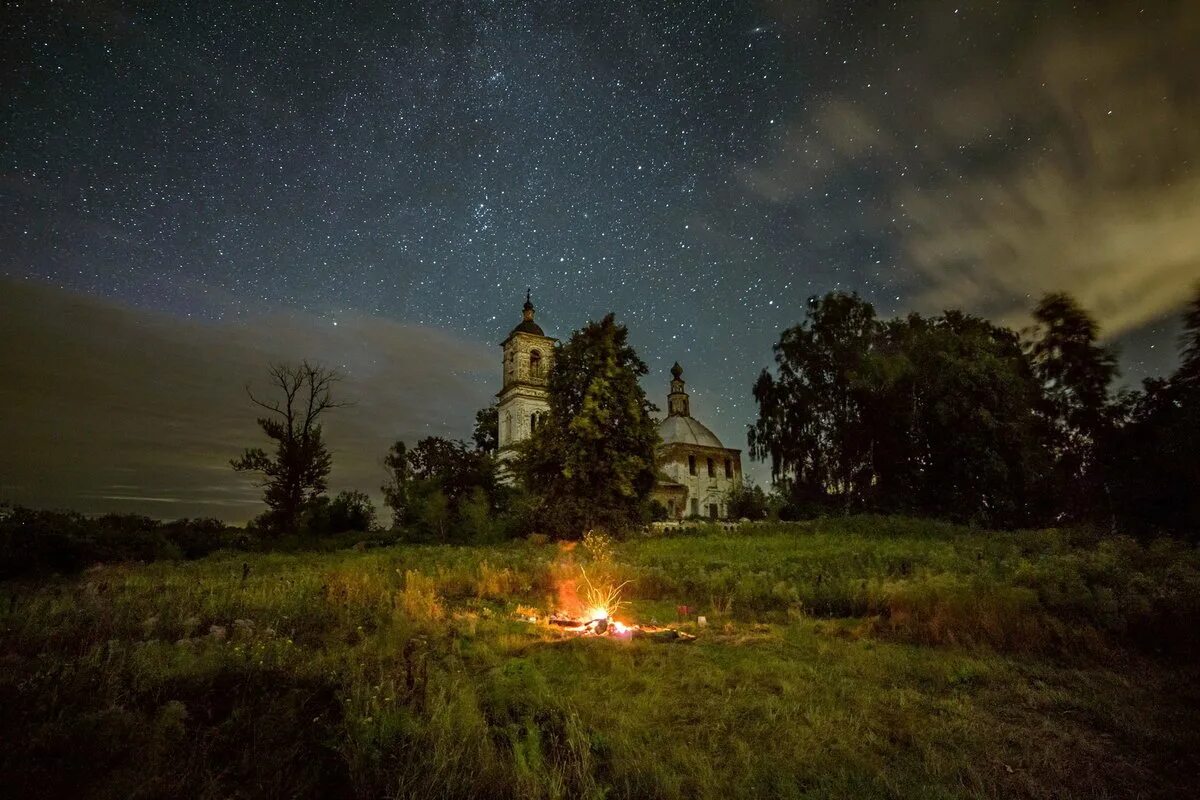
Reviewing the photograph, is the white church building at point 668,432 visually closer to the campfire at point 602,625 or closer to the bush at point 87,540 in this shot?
the bush at point 87,540

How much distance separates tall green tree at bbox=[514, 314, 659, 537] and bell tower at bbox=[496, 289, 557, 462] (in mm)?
22735

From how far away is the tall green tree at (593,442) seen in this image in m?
25.8

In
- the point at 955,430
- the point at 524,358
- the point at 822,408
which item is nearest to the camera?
the point at 955,430

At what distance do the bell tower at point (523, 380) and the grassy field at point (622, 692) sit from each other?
129ft

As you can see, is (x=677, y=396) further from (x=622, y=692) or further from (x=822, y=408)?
(x=622, y=692)

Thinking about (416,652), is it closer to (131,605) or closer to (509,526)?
(131,605)

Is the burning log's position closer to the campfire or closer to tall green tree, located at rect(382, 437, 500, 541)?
the campfire

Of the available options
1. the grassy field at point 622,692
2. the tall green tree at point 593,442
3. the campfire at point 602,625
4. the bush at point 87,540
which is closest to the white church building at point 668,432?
the tall green tree at point 593,442

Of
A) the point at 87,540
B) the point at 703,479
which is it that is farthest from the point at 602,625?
the point at 703,479

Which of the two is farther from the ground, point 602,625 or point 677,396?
point 677,396

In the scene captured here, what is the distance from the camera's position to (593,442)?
26.2 m

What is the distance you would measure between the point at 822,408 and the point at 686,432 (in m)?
18.4

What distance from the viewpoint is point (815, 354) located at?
38.8m

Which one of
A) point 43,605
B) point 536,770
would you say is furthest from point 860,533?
point 43,605
